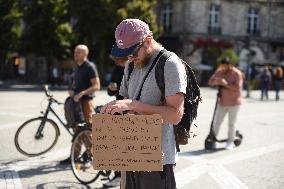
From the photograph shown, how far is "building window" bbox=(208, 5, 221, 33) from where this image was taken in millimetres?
42344

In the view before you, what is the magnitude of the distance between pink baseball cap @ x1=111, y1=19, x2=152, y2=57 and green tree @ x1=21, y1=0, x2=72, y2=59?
3120 cm

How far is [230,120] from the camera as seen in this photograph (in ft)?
31.2

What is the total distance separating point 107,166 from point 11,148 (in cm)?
587

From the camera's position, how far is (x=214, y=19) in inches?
1674

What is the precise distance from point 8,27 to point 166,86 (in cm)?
3246

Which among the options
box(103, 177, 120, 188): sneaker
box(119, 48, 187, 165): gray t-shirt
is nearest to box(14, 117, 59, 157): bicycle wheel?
box(103, 177, 120, 188): sneaker

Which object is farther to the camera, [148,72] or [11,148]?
[11,148]

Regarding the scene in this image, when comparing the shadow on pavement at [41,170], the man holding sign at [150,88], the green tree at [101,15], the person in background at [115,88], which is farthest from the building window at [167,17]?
the man holding sign at [150,88]

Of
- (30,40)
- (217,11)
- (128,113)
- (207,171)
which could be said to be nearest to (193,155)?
(207,171)

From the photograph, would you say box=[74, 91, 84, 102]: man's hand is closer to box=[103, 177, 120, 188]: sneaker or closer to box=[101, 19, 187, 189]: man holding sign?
box=[103, 177, 120, 188]: sneaker

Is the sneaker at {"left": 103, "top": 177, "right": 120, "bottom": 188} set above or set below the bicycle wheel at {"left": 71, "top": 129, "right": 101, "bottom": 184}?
below

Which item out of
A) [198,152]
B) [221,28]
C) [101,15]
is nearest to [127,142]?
[198,152]

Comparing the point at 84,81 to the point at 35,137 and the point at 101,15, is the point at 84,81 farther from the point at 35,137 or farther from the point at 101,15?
the point at 101,15

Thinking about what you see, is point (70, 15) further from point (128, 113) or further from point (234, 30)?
point (128, 113)
